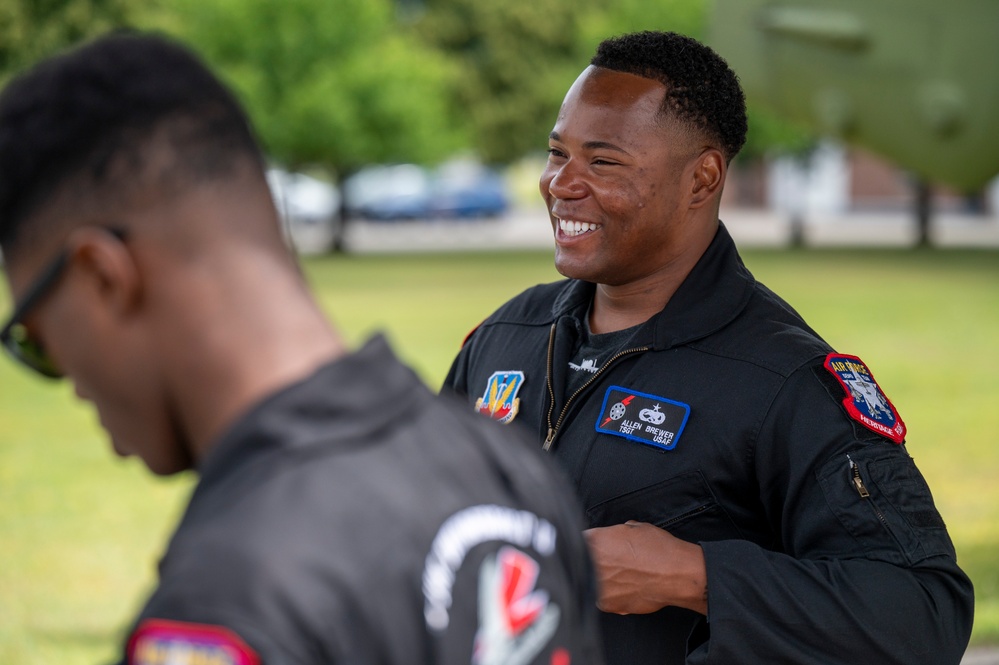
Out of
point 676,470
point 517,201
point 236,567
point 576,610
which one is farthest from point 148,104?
point 517,201

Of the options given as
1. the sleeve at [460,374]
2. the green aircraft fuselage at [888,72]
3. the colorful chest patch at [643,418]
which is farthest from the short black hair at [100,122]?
the green aircraft fuselage at [888,72]

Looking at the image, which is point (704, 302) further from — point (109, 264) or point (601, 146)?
point (109, 264)

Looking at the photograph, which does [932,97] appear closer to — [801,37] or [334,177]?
[801,37]

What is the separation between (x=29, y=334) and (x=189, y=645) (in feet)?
1.52

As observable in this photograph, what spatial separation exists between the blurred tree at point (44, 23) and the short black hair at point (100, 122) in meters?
25.8

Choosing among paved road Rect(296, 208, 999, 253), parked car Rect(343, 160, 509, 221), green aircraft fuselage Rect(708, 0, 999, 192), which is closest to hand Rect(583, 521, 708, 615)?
green aircraft fuselage Rect(708, 0, 999, 192)

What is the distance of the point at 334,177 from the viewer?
3316 cm

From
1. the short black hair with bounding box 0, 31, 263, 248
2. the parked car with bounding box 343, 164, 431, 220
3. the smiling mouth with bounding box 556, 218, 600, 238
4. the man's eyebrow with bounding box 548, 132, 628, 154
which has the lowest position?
the parked car with bounding box 343, 164, 431, 220

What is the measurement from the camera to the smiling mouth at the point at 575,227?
102 inches

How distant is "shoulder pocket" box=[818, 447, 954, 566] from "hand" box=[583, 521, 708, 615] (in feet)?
0.88

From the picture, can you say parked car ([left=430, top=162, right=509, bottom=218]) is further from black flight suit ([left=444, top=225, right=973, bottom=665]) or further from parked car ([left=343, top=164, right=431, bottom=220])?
black flight suit ([left=444, top=225, right=973, bottom=665])

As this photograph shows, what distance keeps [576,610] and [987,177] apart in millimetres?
2583

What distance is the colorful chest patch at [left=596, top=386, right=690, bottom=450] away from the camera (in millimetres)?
2344

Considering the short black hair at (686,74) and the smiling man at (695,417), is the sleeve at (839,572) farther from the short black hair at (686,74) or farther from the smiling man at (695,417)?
the short black hair at (686,74)
